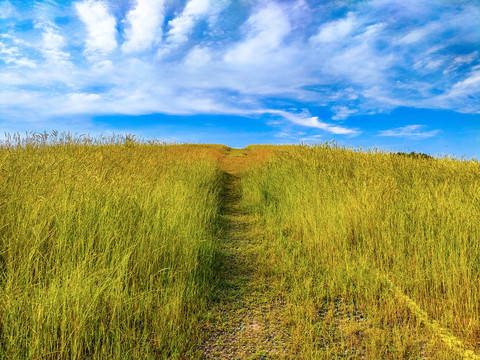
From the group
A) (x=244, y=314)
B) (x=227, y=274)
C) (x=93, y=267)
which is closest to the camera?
(x=93, y=267)

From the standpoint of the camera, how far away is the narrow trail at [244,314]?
2352 millimetres

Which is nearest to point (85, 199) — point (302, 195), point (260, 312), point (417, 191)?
point (260, 312)

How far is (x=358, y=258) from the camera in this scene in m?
3.64

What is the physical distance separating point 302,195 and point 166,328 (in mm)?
4443

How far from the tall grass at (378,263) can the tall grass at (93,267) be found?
1.21 metres

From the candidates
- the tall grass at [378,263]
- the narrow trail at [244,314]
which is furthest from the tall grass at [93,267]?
the tall grass at [378,263]

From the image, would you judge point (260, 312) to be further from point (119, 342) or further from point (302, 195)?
point (302, 195)

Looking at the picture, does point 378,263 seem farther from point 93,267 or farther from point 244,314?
point 93,267

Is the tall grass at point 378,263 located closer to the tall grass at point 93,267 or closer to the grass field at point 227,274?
the grass field at point 227,274

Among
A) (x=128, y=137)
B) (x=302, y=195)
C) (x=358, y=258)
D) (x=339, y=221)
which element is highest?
(x=128, y=137)

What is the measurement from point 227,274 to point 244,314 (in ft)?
2.98

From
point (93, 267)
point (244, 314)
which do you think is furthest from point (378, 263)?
point (93, 267)

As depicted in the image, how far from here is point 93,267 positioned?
9.08 ft

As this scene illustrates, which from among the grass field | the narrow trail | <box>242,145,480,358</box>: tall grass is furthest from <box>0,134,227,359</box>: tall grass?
<box>242,145,480,358</box>: tall grass
